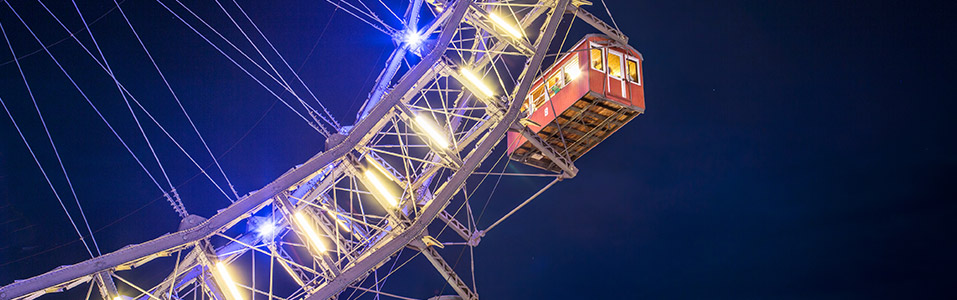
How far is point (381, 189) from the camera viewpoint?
11750mm

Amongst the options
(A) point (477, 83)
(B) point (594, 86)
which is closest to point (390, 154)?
(A) point (477, 83)

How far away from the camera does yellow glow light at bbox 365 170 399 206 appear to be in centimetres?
1149

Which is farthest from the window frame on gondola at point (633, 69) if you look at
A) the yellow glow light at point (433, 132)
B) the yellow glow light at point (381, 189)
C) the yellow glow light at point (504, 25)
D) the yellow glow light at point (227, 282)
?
the yellow glow light at point (227, 282)

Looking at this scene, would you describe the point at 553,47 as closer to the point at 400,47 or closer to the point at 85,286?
the point at 400,47

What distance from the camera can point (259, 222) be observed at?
1519cm

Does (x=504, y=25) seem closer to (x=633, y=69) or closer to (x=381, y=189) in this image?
(x=381, y=189)

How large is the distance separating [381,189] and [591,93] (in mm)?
6882

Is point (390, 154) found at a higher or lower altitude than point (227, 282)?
higher

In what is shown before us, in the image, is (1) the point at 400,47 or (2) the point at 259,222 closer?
(2) the point at 259,222

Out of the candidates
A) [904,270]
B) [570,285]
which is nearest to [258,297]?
[570,285]

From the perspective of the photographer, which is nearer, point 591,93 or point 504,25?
point 504,25

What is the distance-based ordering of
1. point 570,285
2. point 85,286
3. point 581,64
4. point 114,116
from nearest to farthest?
point 581,64 < point 85,286 < point 114,116 < point 570,285

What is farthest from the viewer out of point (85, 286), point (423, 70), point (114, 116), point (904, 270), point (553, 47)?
point (904, 270)

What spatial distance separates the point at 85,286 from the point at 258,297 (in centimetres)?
511
